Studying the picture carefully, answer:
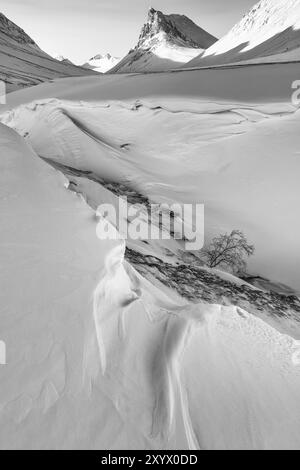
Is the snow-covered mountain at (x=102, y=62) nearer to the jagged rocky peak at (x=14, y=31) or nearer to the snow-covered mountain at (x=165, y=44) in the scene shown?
the snow-covered mountain at (x=165, y=44)

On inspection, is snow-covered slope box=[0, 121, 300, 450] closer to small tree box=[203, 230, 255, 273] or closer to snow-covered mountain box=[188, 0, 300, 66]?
small tree box=[203, 230, 255, 273]

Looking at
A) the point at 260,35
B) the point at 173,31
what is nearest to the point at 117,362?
the point at 260,35

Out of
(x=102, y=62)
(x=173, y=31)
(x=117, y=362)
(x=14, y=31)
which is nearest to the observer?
(x=117, y=362)

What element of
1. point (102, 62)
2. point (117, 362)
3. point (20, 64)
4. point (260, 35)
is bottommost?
point (117, 362)

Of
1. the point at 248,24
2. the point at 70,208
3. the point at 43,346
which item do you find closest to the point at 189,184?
the point at 70,208

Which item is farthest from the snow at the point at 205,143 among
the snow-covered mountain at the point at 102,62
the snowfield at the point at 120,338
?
the snow-covered mountain at the point at 102,62

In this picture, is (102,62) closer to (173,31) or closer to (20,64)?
(173,31)

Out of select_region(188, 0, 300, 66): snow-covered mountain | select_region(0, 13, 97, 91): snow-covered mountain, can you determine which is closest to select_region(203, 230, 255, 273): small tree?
select_region(0, 13, 97, 91): snow-covered mountain
